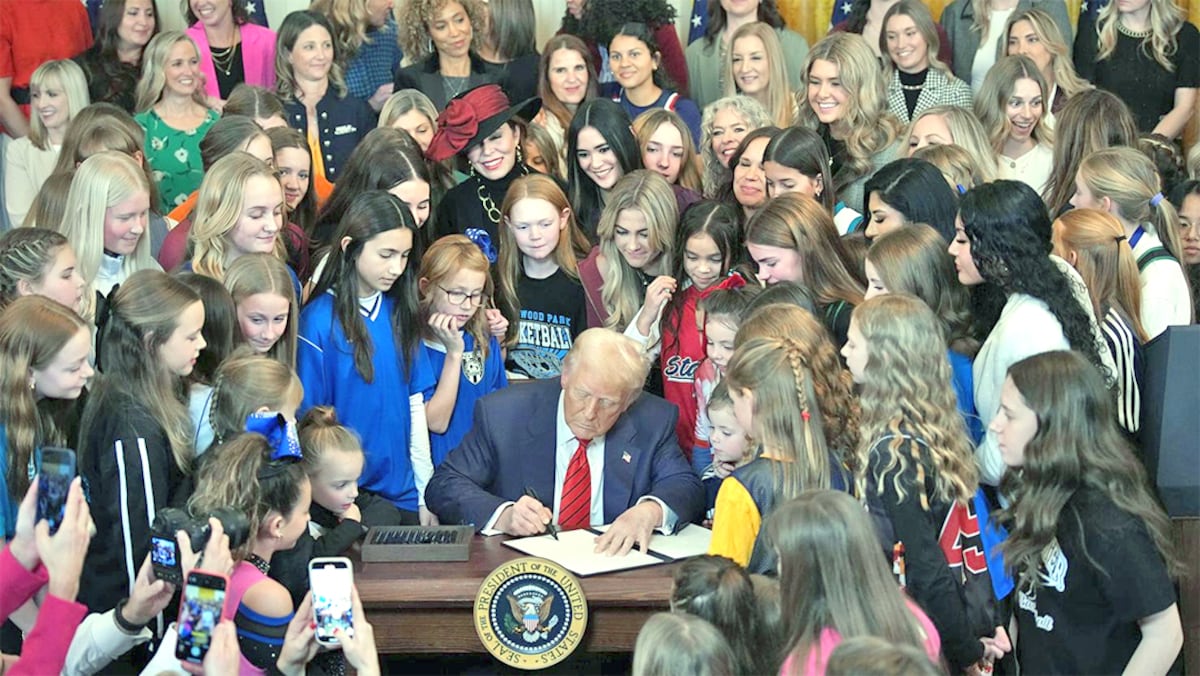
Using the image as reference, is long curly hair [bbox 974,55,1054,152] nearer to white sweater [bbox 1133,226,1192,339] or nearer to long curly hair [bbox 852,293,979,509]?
white sweater [bbox 1133,226,1192,339]

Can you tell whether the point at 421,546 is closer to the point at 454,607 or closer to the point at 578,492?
the point at 454,607

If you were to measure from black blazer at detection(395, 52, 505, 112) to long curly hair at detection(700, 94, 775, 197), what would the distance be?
3.78ft

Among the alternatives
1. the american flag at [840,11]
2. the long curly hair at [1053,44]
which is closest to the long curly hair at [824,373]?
the long curly hair at [1053,44]

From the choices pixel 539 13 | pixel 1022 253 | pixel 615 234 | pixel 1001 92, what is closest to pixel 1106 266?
pixel 1022 253

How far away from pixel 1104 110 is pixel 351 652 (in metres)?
3.80

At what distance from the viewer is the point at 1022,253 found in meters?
4.43

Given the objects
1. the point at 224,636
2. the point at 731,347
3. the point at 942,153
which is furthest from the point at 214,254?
the point at 942,153

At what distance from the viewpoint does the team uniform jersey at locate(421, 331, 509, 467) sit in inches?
204

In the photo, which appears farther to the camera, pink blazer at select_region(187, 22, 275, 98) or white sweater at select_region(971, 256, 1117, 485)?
pink blazer at select_region(187, 22, 275, 98)

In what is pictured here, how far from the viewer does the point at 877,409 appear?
3824 mm

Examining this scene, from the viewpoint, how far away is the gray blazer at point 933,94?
6.82 metres

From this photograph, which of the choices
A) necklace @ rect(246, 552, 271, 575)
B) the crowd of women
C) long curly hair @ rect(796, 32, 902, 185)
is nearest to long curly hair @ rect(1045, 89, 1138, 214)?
the crowd of women

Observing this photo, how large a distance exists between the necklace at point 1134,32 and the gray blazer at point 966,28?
0.29 metres

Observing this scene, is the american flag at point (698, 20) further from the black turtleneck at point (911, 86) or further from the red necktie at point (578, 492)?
the red necktie at point (578, 492)
